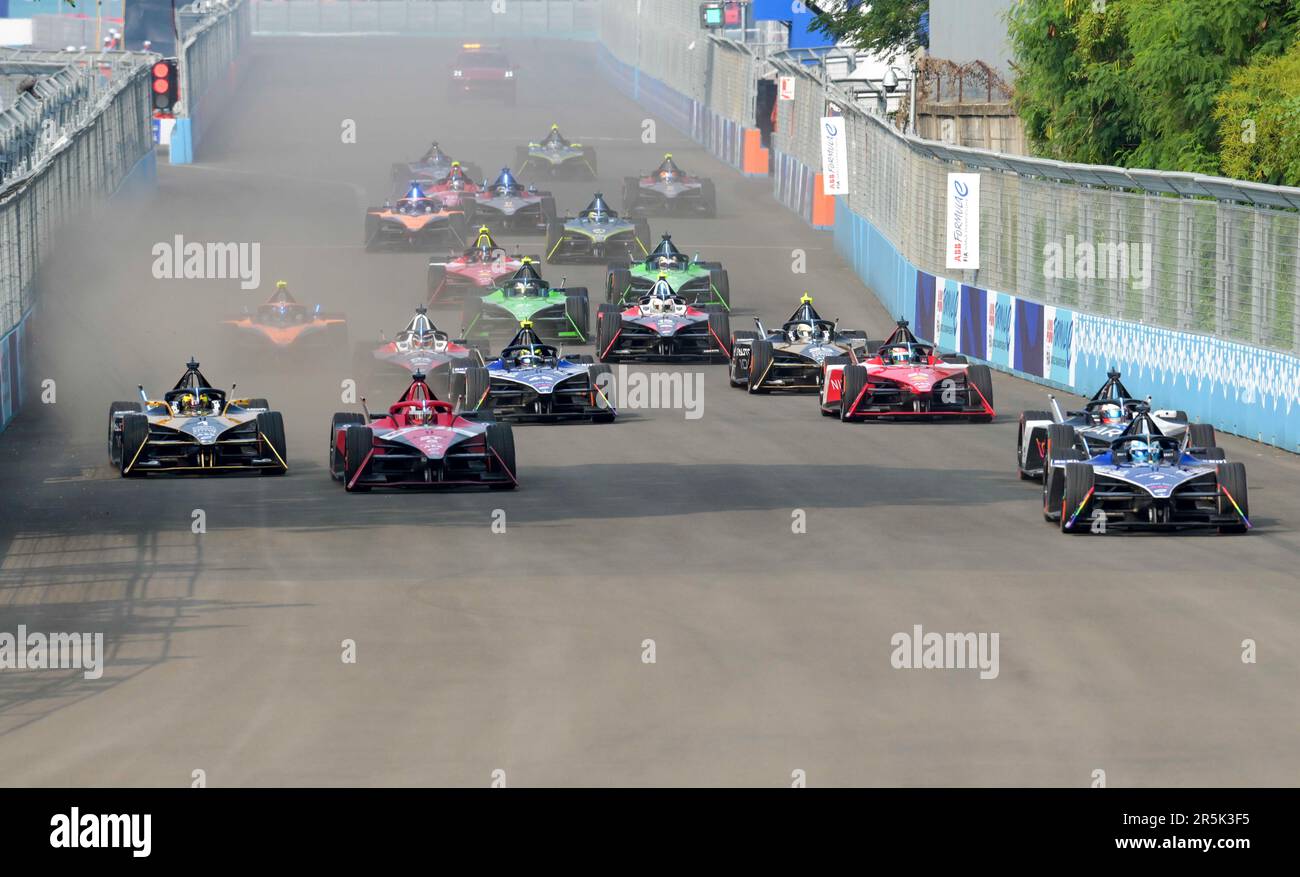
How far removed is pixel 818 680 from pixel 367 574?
4764 mm

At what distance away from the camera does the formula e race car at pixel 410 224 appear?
46906 millimetres

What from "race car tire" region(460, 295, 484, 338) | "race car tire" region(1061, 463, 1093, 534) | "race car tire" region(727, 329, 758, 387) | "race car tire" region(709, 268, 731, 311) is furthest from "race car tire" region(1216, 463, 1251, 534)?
"race car tire" region(709, 268, 731, 311)

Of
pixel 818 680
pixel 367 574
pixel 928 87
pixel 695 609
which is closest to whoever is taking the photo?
pixel 818 680

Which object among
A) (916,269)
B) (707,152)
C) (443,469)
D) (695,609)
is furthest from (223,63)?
(695,609)

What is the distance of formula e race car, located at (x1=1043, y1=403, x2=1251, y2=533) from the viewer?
1878 centimetres

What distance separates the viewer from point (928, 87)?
52.0 m

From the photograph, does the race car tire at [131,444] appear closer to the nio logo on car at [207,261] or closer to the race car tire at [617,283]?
the race car tire at [617,283]

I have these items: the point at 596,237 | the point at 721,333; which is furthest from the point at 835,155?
the point at 721,333

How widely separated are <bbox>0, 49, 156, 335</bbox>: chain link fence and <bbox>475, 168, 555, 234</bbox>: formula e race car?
7874 millimetres

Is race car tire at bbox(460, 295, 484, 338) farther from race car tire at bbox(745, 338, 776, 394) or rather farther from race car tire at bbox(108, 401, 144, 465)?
race car tire at bbox(108, 401, 144, 465)

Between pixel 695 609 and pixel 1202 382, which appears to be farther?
pixel 1202 382

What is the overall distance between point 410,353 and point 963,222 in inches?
364
